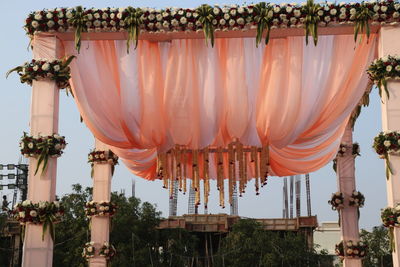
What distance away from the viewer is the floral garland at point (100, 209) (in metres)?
9.99

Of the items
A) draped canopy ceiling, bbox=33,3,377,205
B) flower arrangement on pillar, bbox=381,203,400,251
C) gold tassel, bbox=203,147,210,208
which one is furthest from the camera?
gold tassel, bbox=203,147,210,208

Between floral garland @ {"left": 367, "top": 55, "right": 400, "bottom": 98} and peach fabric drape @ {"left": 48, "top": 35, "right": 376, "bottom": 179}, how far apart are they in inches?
12.3

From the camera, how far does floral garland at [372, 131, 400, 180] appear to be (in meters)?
7.01

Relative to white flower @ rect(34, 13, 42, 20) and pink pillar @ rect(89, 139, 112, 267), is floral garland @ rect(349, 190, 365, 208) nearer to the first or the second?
pink pillar @ rect(89, 139, 112, 267)

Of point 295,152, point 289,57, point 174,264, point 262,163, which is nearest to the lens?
point 289,57

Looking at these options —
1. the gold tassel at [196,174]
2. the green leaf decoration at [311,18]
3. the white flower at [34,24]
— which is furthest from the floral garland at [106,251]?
the green leaf decoration at [311,18]

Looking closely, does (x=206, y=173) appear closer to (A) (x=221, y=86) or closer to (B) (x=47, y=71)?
(A) (x=221, y=86)

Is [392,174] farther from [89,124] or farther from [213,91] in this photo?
[89,124]

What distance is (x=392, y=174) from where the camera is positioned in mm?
7012

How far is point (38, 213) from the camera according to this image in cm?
691

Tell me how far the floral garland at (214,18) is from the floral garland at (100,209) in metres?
3.64

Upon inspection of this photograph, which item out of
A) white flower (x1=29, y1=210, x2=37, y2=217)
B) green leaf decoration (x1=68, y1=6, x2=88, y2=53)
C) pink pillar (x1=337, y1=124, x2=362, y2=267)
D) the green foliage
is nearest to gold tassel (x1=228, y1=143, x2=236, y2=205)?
pink pillar (x1=337, y1=124, x2=362, y2=267)

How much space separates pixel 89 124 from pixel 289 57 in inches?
115

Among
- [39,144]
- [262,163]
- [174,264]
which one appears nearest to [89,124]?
[39,144]
